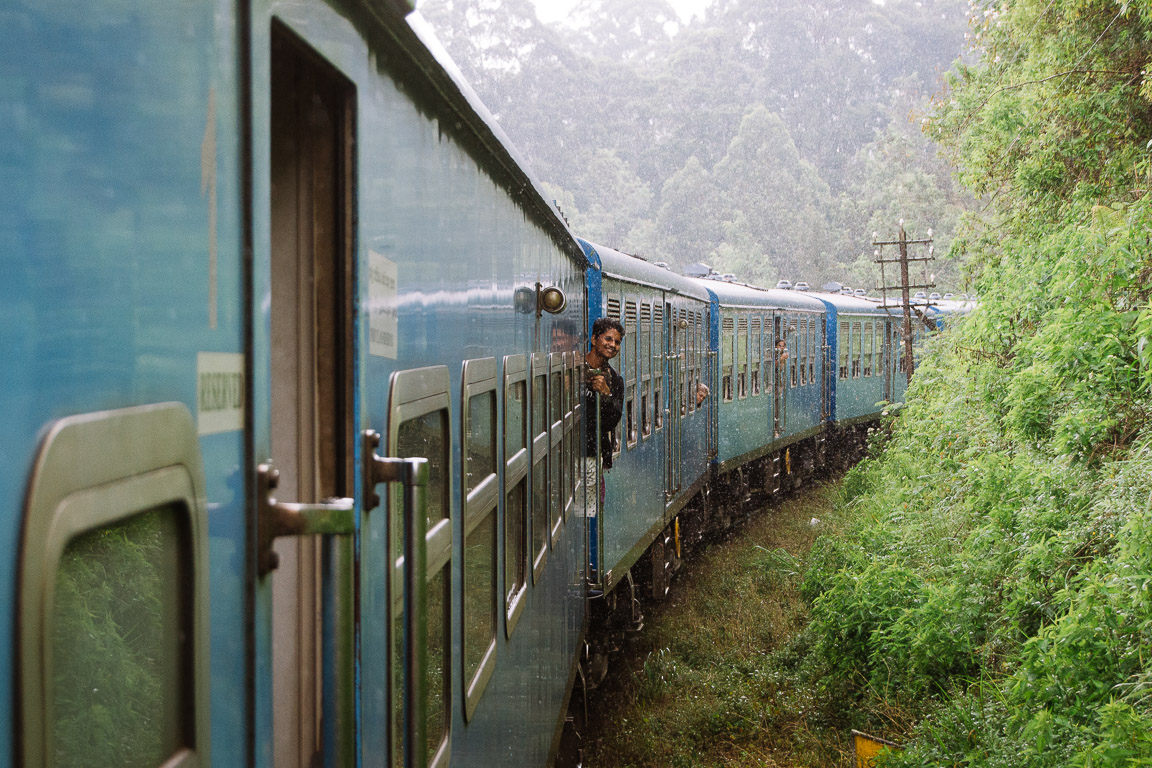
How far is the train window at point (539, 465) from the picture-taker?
393 cm

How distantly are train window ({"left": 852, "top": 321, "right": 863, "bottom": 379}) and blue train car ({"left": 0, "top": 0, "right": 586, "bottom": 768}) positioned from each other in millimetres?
18250

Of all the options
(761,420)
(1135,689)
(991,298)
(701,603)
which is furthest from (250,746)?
(761,420)

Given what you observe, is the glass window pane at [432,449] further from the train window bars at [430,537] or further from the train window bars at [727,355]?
the train window bars at [727,355]

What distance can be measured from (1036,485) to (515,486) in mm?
3850

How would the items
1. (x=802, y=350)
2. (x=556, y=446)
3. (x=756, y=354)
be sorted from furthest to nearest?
(x=802, y=350)
(x=756, y=354)
(x=556, y=446)

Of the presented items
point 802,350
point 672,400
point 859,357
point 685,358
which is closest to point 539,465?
point 672,400

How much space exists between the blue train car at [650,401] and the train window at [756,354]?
234cm

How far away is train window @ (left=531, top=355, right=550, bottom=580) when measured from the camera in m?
3.93

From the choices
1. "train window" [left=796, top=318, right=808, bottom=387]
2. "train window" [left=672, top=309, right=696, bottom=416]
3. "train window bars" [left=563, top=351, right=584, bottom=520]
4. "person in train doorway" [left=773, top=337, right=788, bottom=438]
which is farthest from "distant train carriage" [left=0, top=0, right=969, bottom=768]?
"train window" [left=796, top=318, right=808, bottom=387]

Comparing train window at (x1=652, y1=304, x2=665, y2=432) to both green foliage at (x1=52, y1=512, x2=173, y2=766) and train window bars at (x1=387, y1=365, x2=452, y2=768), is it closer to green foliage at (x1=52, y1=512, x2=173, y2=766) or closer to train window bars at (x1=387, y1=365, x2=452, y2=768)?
train window bars at (x1=387, y1=365, x2=452, y2=768)

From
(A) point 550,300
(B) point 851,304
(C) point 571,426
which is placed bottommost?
(C) point 571,426

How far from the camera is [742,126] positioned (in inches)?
2709

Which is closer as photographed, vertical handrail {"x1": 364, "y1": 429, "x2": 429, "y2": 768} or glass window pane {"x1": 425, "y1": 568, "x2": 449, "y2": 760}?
vertical handrail {"x1": 364, "y1": 429, "x2": 429, "y2": 768}

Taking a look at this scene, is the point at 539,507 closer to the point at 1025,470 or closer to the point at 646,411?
the point at 1025,470
